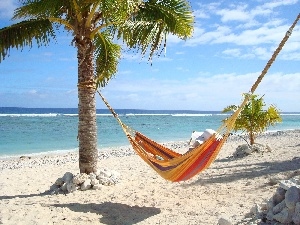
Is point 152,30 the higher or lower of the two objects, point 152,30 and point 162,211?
the higher

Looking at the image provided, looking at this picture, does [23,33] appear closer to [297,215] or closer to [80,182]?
[80,182]

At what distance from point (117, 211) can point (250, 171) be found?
2.50m

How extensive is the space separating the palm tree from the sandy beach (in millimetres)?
743

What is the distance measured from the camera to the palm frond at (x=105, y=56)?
597 cm

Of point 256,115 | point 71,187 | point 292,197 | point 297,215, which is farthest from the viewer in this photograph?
point 256,115

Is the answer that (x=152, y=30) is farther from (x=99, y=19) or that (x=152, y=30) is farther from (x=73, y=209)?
(x=73, y=209)

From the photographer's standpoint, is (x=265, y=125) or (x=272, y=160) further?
(x=265, y=125)

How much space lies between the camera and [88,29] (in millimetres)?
5004

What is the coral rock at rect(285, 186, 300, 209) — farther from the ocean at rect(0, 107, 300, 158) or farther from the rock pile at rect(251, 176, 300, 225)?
the ocean at rect(0, 107, 300, 158)

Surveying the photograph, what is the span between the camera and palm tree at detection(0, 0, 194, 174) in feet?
15.7

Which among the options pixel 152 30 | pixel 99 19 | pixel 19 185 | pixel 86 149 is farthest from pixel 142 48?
pixel 19 185

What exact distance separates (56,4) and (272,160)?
14.6ft

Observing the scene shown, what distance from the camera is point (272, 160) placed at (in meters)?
6.70

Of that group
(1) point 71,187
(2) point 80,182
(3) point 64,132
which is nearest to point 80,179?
(2) point 80,182
